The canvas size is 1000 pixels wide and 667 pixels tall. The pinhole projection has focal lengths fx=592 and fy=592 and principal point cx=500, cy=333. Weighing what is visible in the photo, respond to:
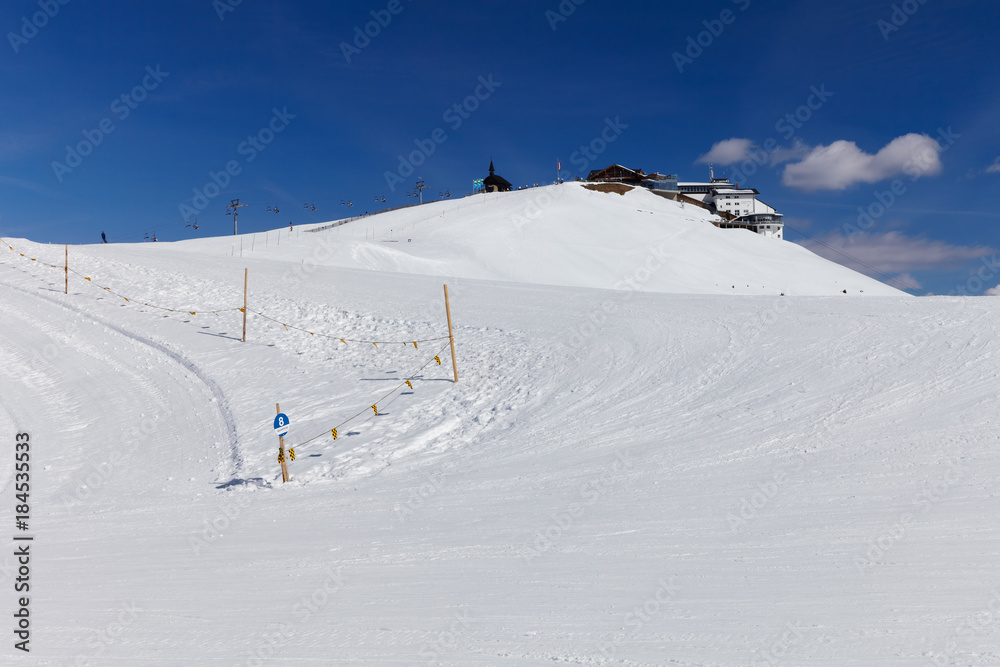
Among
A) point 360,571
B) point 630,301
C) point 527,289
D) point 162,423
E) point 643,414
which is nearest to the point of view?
point 360,571

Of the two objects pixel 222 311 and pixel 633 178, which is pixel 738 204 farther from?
pixel 222 311

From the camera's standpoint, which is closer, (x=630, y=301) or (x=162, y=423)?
(x=162, y=423)

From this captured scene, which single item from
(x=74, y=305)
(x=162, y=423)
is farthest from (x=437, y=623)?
(x=74, y=305)

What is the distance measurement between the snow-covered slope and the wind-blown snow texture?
67.3 feet

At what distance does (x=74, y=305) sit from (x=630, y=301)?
2130 cm

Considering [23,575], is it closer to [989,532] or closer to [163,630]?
[163,630]

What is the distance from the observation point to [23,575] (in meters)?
6.80

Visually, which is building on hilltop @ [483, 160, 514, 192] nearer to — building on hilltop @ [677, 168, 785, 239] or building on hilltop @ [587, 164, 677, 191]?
building on hilltop @ [587, 164, 677, 191]

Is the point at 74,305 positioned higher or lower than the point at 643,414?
higher

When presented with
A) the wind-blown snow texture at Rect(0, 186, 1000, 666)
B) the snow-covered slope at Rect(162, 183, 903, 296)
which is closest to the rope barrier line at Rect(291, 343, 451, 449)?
the wind-blown snow texture at Rect(0, 186, 1000, 666)

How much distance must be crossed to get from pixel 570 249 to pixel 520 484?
44537mm

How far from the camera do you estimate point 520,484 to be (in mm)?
9305

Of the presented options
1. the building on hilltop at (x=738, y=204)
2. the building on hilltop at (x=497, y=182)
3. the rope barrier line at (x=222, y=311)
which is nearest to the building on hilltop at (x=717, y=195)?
the building on hilltop at (x=738, y=204)

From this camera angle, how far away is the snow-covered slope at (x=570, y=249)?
43.1 m
